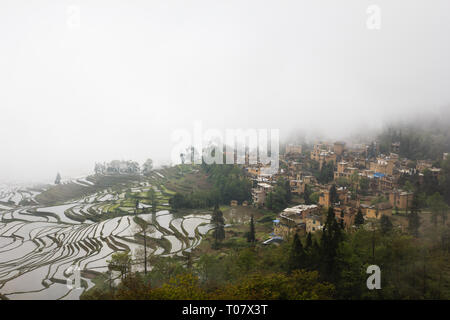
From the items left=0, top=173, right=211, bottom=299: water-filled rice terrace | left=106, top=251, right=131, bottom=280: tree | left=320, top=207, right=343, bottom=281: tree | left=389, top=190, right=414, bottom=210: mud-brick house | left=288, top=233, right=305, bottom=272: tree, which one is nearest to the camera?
left=320, top=207, right=343, bottom=281: tree

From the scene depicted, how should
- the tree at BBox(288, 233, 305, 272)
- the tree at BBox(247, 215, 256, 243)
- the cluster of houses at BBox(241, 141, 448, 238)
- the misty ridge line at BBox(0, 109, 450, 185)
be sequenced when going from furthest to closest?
the misty ridge line at BBox(0, 109, 450, 185), the cluster of houses at BBox(241, 141, 448, 238), the tree at BBox(247, 215, 256, 243), the tree at BBox(288, 233, 305, 272)

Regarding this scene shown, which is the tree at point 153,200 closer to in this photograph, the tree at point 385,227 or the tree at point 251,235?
the tree at point 251,235

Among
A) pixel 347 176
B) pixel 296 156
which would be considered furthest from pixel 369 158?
Result: pixel 296 156

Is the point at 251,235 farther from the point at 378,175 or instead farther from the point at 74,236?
the point at 378,175

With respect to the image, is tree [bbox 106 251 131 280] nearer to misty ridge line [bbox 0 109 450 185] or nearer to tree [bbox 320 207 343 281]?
tree [bbox 320 207 343 281]

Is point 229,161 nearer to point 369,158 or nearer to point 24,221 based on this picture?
point 369,158

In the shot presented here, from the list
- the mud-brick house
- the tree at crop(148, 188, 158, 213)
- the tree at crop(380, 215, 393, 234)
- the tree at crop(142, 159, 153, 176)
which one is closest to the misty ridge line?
the tree at crop(142, 159, 153, 176)
